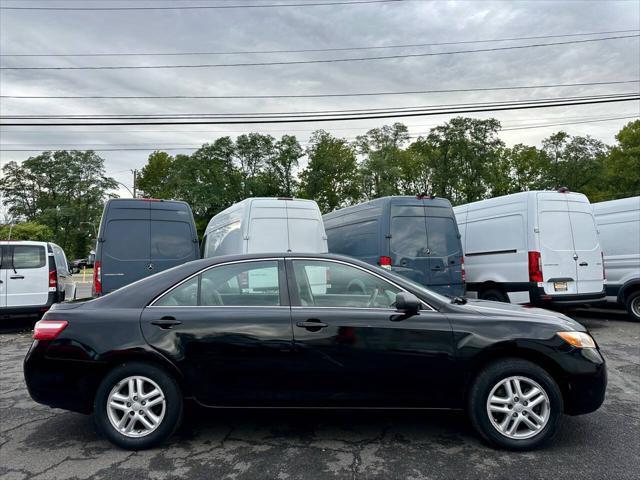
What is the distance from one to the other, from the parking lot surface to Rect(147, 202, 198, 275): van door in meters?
3.84

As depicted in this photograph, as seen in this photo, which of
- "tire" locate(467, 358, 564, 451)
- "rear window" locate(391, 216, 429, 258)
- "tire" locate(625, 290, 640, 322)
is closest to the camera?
"tire" locate(467, 358, 564, 451)

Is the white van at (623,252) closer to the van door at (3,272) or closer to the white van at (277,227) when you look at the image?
the white van at (277,227)

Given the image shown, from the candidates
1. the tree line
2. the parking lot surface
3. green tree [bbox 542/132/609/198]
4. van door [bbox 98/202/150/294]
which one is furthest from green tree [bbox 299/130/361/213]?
the parking lot surface

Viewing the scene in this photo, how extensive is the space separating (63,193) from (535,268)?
63213 millimetres

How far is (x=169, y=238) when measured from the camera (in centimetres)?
848

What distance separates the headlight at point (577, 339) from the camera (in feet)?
11.9

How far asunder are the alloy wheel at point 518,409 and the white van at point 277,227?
499cm

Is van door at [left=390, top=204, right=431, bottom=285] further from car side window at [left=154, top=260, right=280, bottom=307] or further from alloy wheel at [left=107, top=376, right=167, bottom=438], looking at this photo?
alloy wheel at [left=107, top=376, right=167, bottom=438]

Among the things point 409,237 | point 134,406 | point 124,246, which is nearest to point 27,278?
point 124,246

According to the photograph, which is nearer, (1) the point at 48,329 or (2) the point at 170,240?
(1) the point at 48,329

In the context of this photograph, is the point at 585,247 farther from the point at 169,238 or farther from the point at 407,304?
the point at 169,238

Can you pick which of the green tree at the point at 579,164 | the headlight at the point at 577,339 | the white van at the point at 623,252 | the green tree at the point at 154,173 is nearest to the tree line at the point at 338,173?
the green tree at the point at 579,164

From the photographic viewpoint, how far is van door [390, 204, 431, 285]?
837 centimetres

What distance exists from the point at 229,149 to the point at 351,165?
1276cm
